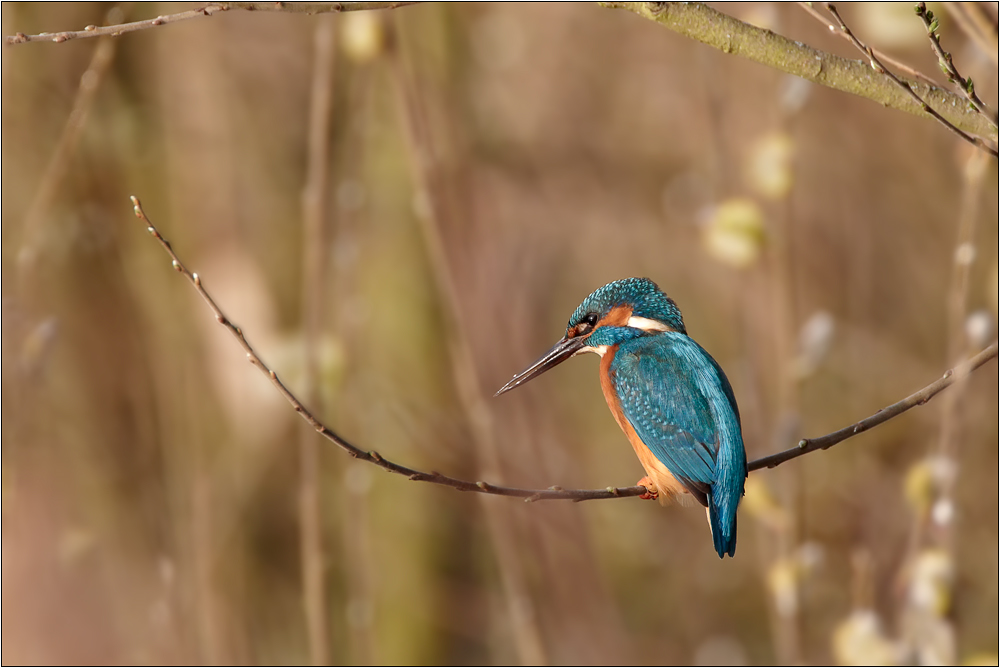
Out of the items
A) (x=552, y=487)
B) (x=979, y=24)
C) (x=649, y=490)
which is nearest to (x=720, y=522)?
(x=649, y=490)

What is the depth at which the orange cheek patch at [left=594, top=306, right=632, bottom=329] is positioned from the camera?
1590mm

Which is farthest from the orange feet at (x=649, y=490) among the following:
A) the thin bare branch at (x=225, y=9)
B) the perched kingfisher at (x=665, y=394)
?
the thin bare branch at (x=225, y=9)

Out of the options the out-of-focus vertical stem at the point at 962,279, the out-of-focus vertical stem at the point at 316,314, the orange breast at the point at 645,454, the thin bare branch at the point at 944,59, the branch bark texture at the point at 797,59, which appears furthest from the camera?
the out-of-focus vertical stem at the point at 316,314

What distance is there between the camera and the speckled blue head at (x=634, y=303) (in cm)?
158

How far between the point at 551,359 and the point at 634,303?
210 mm

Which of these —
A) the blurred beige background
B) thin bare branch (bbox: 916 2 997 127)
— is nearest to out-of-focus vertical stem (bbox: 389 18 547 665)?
the blurred beige background

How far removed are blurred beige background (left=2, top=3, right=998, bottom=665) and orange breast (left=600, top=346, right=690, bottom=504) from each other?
1.74 ft

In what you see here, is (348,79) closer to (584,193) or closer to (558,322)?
(584,193)

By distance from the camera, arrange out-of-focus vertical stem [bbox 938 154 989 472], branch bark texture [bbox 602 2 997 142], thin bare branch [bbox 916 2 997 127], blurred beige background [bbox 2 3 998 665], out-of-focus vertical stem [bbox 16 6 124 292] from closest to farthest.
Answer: thin bare branch [bbox 916 2 997 127] → branch bark texture [bbox 602 2 997 142] → out-of-focus vertical stem [bbox 938 154 989 472] → out-of-focus vertical stem [bbox 16 6 124 292] → blurred beige background [bbox 2 3 998 665]

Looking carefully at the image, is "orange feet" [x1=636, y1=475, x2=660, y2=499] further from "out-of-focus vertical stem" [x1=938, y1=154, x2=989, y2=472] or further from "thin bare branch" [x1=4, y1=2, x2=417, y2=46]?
"thin bare branch" [x1=4, y1=2, x2=417, y2=46]

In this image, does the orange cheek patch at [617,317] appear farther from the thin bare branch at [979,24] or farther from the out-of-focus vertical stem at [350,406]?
the out-of-focus vertical stem at [350,406]

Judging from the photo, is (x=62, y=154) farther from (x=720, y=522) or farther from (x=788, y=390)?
(x=788, y=390)

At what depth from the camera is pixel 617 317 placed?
1601 millimetres

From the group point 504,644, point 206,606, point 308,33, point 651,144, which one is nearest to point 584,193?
point 651,144
